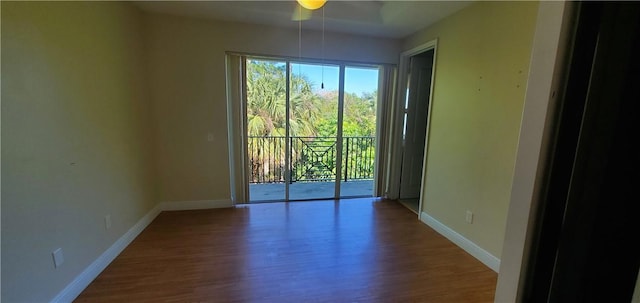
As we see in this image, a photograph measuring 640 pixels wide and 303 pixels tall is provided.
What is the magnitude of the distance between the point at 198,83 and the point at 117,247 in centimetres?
193

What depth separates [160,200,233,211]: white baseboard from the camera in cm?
336

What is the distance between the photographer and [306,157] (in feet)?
14.7

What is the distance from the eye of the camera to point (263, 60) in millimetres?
3457

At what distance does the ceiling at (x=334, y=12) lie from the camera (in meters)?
2.65

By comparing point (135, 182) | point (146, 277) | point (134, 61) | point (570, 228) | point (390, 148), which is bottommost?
point (146, 277)

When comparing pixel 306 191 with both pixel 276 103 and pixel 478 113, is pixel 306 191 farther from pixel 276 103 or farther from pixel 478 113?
pixel 478 113

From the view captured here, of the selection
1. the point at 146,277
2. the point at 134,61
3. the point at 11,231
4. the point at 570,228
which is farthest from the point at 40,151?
the point at 570,228

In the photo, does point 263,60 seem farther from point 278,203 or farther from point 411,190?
point 411,190

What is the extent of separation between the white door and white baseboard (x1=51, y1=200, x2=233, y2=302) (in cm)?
266

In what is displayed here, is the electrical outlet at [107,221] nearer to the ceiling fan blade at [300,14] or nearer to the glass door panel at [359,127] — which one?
the ceiling fan blade at [300,14]

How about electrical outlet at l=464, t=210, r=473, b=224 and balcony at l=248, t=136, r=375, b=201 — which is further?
balcony at l=248, t=136, r=375, b=201

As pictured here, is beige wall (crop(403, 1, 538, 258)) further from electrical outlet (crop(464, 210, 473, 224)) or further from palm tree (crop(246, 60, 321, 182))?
palm tree (crop(246, 60, 321, 182))

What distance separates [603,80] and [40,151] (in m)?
2.41

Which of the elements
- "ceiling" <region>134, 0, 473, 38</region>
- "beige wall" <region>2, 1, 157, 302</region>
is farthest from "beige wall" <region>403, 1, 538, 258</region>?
"beige wall" <region>2, 1, 157, 302</region>
